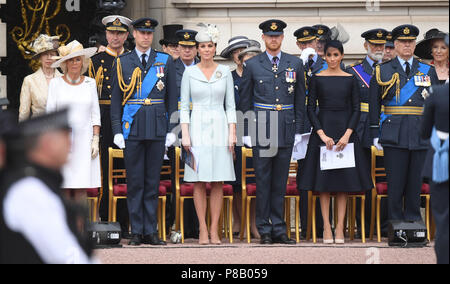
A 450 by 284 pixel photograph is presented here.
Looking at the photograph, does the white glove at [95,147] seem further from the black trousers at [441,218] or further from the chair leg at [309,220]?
the black trousers at [441,218]

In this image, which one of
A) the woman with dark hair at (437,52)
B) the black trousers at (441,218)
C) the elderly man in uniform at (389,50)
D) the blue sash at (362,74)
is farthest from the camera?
the elderly man in uniform at (389,50)

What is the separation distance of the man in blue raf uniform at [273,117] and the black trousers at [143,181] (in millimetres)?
941

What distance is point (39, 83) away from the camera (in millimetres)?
10617

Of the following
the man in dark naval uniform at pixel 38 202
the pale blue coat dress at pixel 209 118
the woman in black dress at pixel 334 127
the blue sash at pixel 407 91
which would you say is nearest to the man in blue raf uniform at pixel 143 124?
the pale blue coat dress at pixel 209 118

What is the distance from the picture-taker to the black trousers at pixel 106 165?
1106 centimetres

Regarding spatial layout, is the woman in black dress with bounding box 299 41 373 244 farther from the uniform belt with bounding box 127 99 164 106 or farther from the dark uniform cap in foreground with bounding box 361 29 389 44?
the uniform belt with bounding box 127 99 164 106

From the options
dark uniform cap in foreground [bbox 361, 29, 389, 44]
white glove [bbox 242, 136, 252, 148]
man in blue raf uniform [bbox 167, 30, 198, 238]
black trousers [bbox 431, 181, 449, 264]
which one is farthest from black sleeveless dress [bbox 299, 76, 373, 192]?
black trousers [bbox 431, 181, 449, 264]

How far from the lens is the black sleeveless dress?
1052 centimetres

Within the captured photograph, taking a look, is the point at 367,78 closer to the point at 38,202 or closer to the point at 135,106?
the point at 135,106

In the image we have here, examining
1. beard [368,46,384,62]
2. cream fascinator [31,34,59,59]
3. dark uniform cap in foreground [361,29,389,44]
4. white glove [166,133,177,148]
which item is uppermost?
dark uniform cap in foreground [361,29,389,44]

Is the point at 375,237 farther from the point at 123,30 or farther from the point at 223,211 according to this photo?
the point at 123,30

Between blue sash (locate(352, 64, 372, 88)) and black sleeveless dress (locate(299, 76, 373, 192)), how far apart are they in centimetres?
76

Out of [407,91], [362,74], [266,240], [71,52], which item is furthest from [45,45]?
[407,91]

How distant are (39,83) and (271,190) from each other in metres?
2.41
